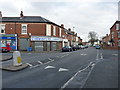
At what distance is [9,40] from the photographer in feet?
104

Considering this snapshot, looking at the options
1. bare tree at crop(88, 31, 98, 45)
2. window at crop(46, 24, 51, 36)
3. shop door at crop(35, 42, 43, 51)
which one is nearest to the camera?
shop door at crop(35, 42, 43, 51)

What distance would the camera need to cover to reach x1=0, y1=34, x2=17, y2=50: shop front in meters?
31.4

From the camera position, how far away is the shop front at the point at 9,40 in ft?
103

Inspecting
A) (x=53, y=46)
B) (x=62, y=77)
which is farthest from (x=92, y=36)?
(x=62, y=77)

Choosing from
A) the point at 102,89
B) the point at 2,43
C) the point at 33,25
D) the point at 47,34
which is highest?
the point at 33,25

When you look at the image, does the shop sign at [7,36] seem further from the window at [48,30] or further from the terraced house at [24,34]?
Answer: the window at [48,30]

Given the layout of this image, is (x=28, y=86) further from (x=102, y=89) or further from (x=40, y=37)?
(x=40, y=37)

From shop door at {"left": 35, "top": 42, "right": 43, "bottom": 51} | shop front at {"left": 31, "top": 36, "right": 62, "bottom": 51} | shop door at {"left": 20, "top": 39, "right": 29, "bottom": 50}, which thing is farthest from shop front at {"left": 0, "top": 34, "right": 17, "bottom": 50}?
shop door at {"left": 35, "top": 42, "right": 43, "bottom": 51}

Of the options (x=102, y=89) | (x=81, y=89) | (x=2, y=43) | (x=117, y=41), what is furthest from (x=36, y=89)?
(x=117, y=41)

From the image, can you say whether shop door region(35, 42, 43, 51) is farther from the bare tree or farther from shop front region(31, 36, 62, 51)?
the bare tree

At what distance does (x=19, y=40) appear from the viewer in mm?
31484

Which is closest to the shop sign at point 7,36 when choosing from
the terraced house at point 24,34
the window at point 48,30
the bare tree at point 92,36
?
the terraced house at point 24,34

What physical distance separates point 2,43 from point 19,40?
3.90 meters

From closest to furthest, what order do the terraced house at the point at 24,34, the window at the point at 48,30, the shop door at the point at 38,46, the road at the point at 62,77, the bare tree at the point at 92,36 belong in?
the road at the point at 62,77
the terraced house at the point at 24,34
the shop door at the point at 38,46
the window at the point at 48,30
the bare tree at the point at 92,36
